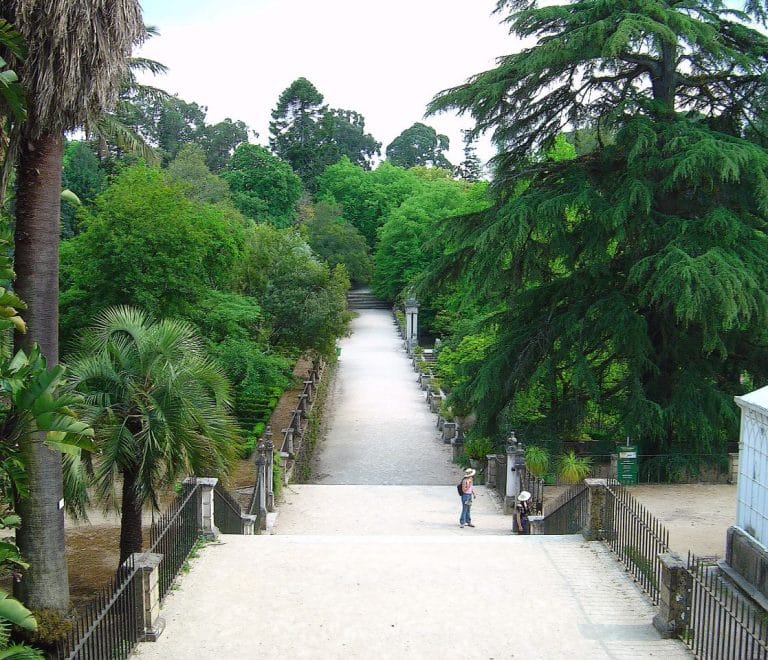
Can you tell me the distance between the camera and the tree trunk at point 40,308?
1023cm

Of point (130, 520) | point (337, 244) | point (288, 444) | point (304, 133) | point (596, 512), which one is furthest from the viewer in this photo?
point (304, 133)

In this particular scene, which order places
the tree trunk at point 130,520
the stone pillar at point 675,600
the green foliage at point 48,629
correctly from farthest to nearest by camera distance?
the tree trunk at point 130,520 → the green foliage at point 48,629 → the stone pillar at point 675,600

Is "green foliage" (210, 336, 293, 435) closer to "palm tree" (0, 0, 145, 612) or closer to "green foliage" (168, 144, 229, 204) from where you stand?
"palm tree" (0, 0, 145, 612)

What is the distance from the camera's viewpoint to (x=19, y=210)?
10.3 m

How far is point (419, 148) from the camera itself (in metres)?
105

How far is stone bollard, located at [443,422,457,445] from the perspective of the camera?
1090 inches

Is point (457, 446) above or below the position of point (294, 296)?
below

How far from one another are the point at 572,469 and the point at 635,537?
7.84 meters

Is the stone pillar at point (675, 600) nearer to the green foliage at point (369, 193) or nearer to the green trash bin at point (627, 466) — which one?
the green trash bin at point (627, 466)

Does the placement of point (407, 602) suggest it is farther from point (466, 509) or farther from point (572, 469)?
point (572, 469)

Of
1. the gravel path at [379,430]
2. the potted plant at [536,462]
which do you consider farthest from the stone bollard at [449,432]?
the potted plant at [536,462]

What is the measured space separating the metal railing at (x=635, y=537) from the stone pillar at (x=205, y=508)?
604cm

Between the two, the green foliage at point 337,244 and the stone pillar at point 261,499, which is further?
the green foliage at point 337,244

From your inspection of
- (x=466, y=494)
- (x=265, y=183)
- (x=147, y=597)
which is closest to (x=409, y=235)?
(x=265, y=183)
